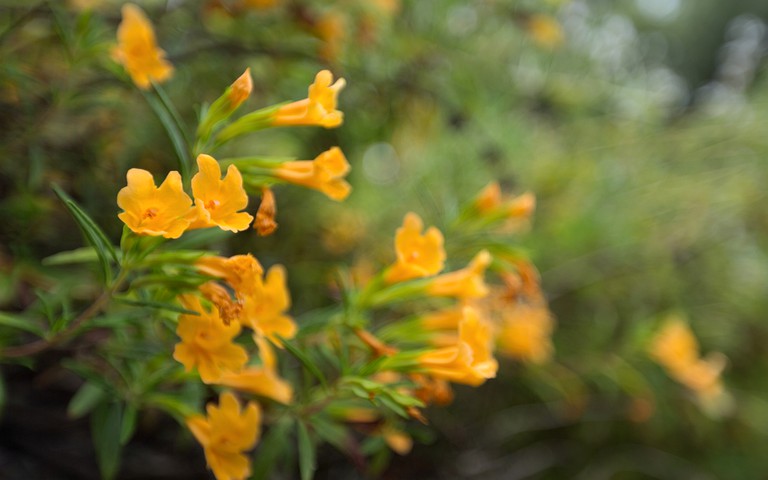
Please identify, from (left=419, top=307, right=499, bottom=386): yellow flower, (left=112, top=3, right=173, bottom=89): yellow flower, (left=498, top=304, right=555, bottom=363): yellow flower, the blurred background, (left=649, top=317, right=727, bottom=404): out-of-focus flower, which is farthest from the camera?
(left=649, top=317, right=727, bottom=404): out-of-focus flower

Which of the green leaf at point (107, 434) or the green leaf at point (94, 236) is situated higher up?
the green leaf at point (94, 236)

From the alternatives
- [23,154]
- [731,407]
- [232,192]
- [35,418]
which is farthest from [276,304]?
[731,407]

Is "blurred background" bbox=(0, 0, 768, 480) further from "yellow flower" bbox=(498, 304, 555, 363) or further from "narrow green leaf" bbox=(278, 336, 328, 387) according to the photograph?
"narrow green leaf" bbox=(278, 336, 328, 387)

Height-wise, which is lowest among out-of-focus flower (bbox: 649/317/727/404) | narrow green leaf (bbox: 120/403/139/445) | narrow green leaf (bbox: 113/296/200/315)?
narrow green leaf (bbox: 120/403/139/445)

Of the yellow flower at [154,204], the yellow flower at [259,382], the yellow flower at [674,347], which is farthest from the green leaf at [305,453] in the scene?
the yellow flower at [674,347]

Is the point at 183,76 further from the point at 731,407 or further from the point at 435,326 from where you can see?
the point at 731,407

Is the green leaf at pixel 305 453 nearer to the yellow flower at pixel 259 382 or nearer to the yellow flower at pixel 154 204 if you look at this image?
the yellow flower at pixel 259 382

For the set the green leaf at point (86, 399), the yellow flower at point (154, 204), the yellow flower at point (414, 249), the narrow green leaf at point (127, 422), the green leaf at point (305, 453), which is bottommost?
the green leaf at point (86, 399)

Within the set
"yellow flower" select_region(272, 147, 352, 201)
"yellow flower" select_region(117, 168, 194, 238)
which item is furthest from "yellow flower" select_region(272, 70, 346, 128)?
"yellow flower" select_region(117, 168, 194, 238)
